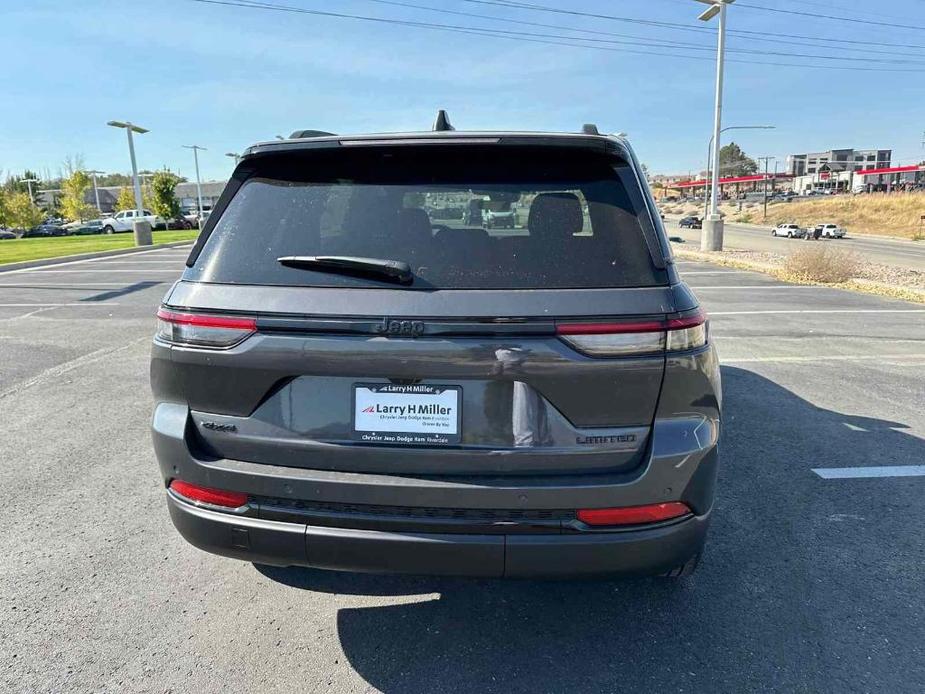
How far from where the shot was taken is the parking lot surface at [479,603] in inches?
93.0

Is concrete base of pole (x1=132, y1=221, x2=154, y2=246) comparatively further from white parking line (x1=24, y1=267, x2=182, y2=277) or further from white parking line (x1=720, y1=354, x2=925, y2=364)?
white parking line (x1=720, y1=354, x2=925, y2=364)

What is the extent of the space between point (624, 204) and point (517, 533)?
116 centimetres

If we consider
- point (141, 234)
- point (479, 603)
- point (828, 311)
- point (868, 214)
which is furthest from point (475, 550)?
point (868, 214)

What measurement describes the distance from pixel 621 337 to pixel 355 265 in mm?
890

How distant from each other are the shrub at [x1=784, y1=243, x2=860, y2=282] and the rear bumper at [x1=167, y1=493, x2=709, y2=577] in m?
14.7

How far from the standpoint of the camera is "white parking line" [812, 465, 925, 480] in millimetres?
4078

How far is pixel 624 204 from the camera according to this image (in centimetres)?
223

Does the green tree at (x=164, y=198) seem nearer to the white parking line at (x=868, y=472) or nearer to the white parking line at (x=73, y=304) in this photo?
the white parking line at (x=73, y=304)

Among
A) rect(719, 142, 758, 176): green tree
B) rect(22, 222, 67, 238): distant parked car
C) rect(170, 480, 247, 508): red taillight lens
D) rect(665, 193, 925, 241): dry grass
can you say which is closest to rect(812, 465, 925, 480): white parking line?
rect(170, 480, 247, 508): red taillight lens

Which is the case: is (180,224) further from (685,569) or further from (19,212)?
(685,569)

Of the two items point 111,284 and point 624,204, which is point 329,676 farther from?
point 111,284

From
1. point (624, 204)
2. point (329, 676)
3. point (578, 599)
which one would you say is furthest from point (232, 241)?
point (578, 599)

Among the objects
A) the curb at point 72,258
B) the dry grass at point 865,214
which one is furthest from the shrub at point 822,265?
the dry grass at point 865,214

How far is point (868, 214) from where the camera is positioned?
71.2 metres
